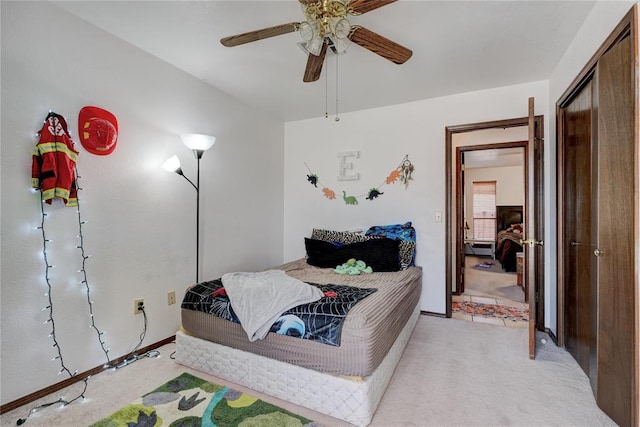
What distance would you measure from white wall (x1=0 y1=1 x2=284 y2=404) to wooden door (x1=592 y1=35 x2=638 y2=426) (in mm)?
2998

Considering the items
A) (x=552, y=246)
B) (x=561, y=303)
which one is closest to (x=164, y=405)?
(x=561, y=303)

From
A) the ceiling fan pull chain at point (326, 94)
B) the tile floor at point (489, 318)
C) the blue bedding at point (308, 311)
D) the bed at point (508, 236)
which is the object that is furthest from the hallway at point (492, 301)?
the ceiling fan pull chain at point (326, 94)

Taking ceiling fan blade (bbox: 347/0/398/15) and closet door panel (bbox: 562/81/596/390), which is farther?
closet door panel (bbox: 562/81/596/390)

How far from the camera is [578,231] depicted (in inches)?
84.2

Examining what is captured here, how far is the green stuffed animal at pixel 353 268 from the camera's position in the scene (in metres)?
2.88

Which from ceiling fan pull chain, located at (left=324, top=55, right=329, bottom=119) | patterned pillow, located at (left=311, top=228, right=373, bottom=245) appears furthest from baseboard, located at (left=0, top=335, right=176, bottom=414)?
ceiling fan pull chain, located at (left=324, top=55, right=329, bottom=119)

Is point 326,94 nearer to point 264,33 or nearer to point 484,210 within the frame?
point 264,33

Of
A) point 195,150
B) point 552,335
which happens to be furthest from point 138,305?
point 552,335

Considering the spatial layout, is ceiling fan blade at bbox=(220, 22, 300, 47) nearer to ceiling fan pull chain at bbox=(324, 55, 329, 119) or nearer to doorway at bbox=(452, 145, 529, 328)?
ceiling fan pull chain at bbox=(324, 55, 329, 119)

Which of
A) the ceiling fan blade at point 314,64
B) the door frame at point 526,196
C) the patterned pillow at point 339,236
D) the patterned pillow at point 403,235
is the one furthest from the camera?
the patterned pillow at point 339,236

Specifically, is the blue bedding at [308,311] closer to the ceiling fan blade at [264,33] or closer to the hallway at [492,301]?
the ceiling fan blade at [264,33]

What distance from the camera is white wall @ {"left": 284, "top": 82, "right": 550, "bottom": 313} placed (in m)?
3.16

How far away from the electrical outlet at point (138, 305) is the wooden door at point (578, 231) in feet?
10.3

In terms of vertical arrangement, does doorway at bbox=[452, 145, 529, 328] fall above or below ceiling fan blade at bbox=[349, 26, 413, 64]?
below
